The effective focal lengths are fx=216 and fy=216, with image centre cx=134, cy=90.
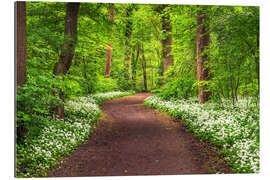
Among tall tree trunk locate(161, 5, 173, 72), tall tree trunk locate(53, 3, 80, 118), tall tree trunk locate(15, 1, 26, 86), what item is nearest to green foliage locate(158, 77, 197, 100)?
tall tree trunk locate(161, 5, 173, 72)

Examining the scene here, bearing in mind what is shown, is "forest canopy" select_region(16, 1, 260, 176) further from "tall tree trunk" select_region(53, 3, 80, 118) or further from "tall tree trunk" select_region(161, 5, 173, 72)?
"tall tree trunk" select_region(161, 5, 173, 72)

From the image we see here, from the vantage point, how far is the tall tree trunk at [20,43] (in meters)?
4.37

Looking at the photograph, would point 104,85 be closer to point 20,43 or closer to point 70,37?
point 70,37

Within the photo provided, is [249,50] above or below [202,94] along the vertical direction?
above

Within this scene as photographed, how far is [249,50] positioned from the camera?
5.40 meters

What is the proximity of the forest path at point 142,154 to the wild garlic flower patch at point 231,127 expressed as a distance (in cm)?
A: 26

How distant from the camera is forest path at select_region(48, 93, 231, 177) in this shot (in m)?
4.31

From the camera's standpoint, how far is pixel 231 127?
533 cm

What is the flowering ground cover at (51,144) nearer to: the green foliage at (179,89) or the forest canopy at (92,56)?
the forest canopy at (92,56)

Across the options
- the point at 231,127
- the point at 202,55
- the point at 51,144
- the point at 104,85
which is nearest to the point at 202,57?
the point at 202,55

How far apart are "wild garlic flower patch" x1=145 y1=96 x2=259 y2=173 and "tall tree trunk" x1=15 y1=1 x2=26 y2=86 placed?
4476mm

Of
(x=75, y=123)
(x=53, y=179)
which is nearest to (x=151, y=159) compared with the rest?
(x=53, y=179)

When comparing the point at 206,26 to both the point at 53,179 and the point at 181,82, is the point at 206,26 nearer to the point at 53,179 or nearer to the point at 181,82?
the point at 181,82
